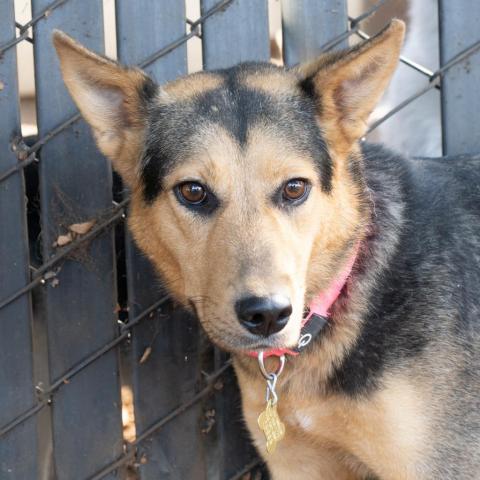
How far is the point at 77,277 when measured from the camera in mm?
3768

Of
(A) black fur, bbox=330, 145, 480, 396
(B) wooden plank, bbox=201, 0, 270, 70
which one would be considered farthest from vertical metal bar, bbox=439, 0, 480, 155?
(B) wooden plank, bbox=201, 0, 270, 70

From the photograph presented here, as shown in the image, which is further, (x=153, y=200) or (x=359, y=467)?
(x=359, y=467)

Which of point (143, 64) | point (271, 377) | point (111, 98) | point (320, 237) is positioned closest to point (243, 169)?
point (320, 237)

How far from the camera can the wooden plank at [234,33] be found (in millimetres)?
3754

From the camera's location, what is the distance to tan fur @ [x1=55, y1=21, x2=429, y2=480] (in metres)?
2.88

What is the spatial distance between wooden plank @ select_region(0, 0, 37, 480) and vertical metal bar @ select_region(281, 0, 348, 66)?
122 centimetres

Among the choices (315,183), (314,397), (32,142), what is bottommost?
(314,397)

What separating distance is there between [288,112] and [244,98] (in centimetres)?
17

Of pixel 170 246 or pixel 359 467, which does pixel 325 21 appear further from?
pixel 359 467

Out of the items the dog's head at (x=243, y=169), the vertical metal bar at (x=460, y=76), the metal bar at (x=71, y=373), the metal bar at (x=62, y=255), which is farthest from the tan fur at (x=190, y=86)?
the vertical metal bar at (x=460, y=76)

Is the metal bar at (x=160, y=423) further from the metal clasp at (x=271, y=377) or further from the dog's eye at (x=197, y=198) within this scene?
the dog's eye at (x=197, y=198)

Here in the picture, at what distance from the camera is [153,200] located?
3238 millimetres

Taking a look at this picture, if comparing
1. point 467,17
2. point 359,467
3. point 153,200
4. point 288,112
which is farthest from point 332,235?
point 467,17

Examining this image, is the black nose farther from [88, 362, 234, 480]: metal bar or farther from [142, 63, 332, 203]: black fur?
[88, 362, 234, 480]: metal bar
